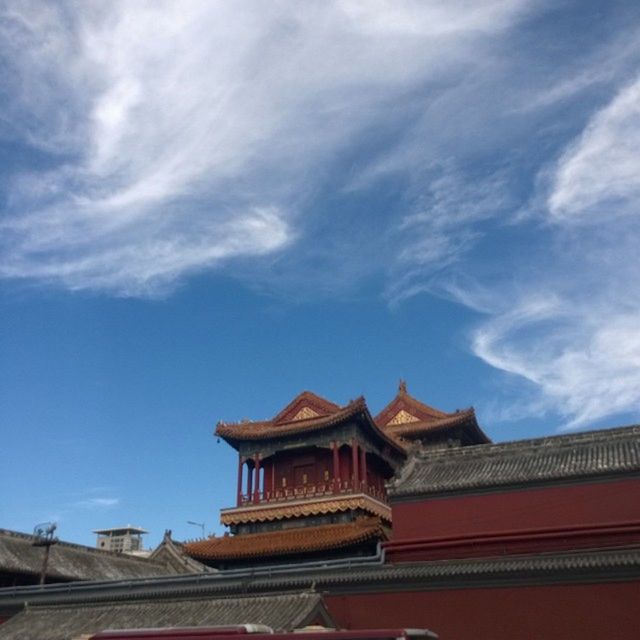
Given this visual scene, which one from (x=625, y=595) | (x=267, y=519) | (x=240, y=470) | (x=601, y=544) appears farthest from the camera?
(x=240, y=470)

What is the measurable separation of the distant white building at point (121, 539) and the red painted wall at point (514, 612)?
9731cm

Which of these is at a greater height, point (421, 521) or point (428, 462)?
point (428, 462)

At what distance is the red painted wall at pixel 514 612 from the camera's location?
18.2 m

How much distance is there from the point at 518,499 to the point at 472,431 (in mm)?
16965

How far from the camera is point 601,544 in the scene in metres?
19.9

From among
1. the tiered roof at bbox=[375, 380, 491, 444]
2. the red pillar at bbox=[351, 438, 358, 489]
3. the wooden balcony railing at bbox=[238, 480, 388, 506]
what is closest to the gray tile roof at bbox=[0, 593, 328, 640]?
the wooden balcony railing at bbox=[238, 480, 388, 506]

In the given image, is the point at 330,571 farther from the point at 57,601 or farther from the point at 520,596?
the point at 57,601

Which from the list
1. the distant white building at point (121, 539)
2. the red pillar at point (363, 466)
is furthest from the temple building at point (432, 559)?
the distant white building at point (121, 539)

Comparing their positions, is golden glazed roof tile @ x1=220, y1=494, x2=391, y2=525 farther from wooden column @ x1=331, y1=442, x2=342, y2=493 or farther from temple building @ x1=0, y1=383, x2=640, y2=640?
wooden column @ x1=331, y1=442, x2=342, y2=493

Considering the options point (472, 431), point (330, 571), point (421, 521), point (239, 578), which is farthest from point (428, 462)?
point (472, 431)

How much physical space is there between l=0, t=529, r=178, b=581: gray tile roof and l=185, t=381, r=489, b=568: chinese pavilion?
9408 mm

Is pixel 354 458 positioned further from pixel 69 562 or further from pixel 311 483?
pixel 69 562

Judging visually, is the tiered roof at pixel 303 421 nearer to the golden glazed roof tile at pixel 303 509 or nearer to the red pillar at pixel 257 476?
the red pillar at pixel 257 476

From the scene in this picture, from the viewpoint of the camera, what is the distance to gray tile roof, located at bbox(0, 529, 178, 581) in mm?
37375
